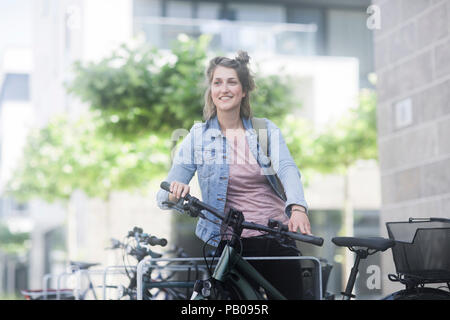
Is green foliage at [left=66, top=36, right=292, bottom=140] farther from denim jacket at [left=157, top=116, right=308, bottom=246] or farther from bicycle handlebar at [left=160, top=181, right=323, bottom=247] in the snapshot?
bicycle handlebar at [left=160, top=181, right=323, bottom=247]

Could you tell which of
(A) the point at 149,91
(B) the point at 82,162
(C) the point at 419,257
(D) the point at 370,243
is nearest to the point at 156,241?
(D) the point at 370,243

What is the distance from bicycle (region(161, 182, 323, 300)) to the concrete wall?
1980 mm

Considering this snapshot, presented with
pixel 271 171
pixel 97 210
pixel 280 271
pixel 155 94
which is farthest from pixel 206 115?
pixel 97 210

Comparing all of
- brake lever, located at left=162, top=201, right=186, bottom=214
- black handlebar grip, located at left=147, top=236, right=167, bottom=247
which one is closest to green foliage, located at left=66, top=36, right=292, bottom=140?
black handlebar grip, located at left=147, top=236, right=167, bottom=247

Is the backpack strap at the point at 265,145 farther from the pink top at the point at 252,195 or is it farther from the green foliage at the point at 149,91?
A: the green foliage at the point at 149,91

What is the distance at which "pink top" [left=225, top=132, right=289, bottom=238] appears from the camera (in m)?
2.85

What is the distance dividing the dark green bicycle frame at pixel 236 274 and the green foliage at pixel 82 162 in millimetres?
5423

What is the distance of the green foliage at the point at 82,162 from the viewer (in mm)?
9875

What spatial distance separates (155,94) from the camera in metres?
7.24

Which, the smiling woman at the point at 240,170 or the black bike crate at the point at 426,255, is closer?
the black bike crate at the point at 426,255

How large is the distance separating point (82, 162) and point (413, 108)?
7.42 m

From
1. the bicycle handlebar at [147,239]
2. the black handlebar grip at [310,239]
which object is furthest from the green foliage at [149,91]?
the black handlebar grip at [310,239]

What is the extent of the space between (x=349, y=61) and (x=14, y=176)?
7.17 metres
